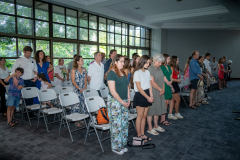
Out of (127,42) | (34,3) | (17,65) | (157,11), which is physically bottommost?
(17,65)

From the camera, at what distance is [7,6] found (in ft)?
20.4

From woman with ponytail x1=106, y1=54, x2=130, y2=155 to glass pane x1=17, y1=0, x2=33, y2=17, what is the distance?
5453 millimetres

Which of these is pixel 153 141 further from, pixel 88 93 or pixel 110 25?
pixel 110 25

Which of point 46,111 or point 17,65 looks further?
point 17,65

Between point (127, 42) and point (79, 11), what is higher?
point (79, 11)

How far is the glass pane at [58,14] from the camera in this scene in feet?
25.0

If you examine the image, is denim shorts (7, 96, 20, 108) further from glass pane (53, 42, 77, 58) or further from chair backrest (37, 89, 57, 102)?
glass pane (53, 42, 77, 58)

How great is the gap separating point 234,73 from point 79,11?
1302cm

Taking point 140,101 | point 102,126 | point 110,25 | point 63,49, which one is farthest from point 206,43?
point 102,126

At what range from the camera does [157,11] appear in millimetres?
9969

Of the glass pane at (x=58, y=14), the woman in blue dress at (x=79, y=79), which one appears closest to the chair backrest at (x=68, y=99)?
the woman in blue dress at (x=79, y=79)

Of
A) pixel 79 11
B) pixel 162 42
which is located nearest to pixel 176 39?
pixel 162 42

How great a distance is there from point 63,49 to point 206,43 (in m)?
11.5

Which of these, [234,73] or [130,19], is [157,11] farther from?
[234,73]
